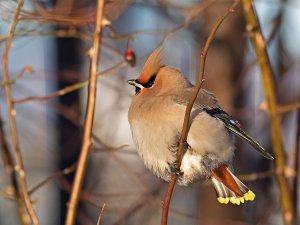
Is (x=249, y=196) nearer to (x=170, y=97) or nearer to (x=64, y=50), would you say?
(x=170, y=97)

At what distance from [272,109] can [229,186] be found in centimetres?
56

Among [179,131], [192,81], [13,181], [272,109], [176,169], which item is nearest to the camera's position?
[176,169]

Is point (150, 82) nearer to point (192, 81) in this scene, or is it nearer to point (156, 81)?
point (156, 81)

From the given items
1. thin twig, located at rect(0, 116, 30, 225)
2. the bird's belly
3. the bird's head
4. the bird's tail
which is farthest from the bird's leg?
thin twig, located at rect(0, 116, 30, 225)

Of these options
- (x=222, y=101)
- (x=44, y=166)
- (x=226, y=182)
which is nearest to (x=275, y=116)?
(x=226, y=182)

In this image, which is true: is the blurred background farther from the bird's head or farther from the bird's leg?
the bird's leg

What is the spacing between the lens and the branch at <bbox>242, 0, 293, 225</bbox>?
2.91 metres

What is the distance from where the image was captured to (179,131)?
10.4 ft

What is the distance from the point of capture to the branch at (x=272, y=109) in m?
2.91

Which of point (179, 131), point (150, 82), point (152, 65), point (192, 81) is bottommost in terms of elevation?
point (192, 81)

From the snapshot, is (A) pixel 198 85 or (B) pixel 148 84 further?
(B) pixel 148 84

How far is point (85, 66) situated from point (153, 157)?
16.0ft

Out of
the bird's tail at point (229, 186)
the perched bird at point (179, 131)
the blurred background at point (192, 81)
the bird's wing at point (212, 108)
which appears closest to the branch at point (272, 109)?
the perched bird at point (179, 131)

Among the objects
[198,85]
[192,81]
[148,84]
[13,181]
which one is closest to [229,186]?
[148,84]
